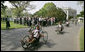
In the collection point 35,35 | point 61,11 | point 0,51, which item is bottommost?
point 0,51

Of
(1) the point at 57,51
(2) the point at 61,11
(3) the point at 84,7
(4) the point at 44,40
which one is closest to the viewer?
(1) the point at 57,51

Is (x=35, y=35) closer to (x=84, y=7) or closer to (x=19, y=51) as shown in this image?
(x=19, y=51)

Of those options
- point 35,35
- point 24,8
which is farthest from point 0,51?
point 24,8

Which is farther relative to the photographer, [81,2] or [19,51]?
[81,2]

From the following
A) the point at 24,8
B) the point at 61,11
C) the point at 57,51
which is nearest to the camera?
the point at 57,51

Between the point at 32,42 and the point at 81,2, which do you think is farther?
the point at 81,2

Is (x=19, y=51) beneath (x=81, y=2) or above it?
beneath

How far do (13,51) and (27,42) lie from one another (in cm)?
91

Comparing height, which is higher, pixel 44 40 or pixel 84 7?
pixel 84 7

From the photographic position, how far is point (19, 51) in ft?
26.3

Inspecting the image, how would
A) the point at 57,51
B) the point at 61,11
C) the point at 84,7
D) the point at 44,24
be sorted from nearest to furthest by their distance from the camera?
the point at 57,51 → the point at 44,24 → the point at 61,11 → the point at 84,7

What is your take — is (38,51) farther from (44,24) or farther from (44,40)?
(44,24)

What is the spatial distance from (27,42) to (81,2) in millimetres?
19330

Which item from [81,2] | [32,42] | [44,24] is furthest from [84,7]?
[32,42]
